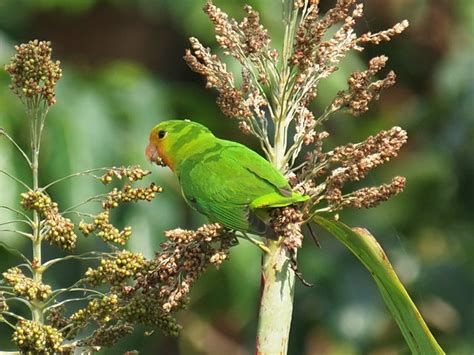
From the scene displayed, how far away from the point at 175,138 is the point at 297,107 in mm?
588

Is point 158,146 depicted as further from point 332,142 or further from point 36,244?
point 332,142

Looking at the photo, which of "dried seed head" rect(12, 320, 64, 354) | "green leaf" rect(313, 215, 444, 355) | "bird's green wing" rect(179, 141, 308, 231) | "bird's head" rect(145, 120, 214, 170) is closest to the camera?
"dried seed head" rect(12, 320, 64, 354)

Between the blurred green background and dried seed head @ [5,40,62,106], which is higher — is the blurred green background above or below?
above

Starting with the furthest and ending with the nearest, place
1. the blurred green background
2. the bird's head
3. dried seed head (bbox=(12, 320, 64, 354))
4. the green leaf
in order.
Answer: the blurred green background < the bird's head < the green leaf < dried seed head (bbox=(12, 320, 64, 354))

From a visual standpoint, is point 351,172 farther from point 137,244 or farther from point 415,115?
point 415,115

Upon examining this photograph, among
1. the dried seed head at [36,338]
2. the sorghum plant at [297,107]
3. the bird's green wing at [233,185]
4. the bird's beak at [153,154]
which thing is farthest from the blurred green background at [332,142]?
the dried seed head at [36,338]

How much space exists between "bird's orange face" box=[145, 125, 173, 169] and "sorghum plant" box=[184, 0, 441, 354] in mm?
484

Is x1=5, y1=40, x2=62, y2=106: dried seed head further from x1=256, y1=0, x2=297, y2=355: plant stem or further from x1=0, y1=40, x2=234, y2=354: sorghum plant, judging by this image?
x1=256, y1=0, x2=297, y2=355: plant stem

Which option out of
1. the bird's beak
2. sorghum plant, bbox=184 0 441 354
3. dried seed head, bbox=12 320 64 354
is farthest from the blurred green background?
dried seed head, bbox=12 320 64 354

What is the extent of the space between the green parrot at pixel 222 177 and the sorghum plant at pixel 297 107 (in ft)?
0.15

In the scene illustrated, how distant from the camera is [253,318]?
667 cm

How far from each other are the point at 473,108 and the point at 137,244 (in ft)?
6.59

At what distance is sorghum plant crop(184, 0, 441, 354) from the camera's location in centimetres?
198

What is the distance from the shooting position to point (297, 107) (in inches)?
83.5
